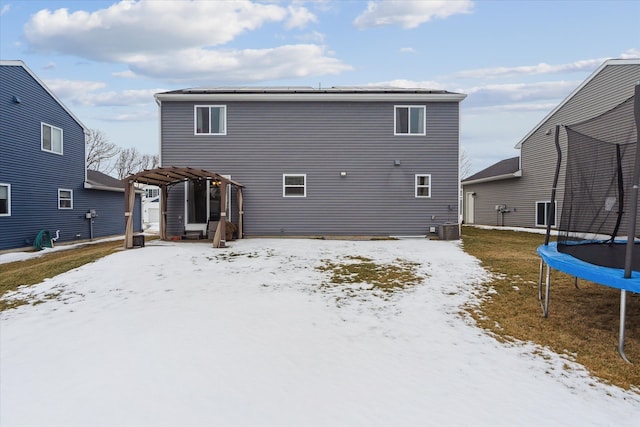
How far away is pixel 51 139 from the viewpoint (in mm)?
14664

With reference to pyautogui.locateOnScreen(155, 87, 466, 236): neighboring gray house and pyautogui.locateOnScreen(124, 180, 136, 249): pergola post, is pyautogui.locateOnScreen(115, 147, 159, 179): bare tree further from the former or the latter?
pyautogui.locateOnScreen(124, 180, 136, 249): pergola post

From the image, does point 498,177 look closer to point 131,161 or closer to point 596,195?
point 596,195

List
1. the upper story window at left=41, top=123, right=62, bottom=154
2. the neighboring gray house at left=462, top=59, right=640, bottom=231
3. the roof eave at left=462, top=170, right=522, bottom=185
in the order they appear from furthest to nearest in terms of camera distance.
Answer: the roof eave at left=462, top=170, right=522, bottom=185 < the upper story window at left=41, top=123, right=62, bottom=154 < the neighboring gray house at left=462, top=59, right=640, bottom=231

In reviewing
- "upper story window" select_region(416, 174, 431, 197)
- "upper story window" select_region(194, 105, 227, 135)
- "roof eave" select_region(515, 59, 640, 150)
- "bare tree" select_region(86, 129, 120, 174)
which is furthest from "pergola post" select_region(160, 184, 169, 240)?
"bare tree" select_region(86, 129, 120, 174)

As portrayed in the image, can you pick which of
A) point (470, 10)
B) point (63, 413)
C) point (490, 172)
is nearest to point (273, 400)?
point (63, 413)

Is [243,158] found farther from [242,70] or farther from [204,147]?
[242,70]

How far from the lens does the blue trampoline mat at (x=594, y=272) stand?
379cm

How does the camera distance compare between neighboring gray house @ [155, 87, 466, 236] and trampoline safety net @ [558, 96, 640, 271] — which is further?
neighboring gray house @ [155, 87, 466, 236]

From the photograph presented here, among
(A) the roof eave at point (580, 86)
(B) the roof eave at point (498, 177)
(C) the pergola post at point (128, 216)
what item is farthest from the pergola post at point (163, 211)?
(A) the roof eave at point (580, 86)

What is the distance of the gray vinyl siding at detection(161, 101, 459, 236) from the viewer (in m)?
13.2

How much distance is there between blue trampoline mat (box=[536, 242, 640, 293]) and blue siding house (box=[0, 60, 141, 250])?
15.7 meters

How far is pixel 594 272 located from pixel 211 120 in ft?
39.6

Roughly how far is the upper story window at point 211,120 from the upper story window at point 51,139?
254 inches

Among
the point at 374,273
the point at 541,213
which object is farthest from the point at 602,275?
the point at 541,213
